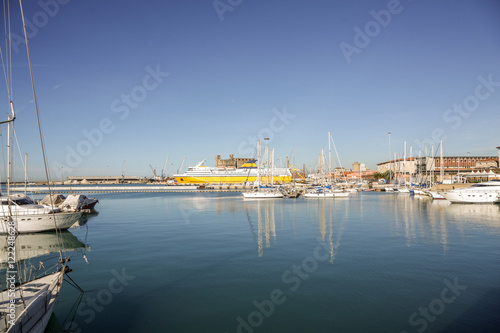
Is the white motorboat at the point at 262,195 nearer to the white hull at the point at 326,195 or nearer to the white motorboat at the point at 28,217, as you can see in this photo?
the white hull at the point at 326,195

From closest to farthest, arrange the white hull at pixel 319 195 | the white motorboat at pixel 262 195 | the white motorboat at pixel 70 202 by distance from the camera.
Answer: the white motorboat at pixel 70 202
the white motorboat at pixel 262 195
the white hull at pixel 319 195

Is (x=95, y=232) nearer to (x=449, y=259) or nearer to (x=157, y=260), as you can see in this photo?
(x=157, y=260)

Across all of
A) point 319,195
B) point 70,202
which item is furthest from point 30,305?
point 319,195

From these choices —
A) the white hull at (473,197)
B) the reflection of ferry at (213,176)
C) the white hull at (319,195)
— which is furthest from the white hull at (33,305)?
the reflection of ferry at (213,176)

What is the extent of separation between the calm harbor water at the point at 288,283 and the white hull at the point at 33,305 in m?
1.56

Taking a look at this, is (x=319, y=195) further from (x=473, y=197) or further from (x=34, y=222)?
(x=34, y=222)

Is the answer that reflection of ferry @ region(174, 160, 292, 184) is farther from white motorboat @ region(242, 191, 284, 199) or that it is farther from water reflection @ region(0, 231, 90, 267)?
water reflection @ region(0, 231, 90, 267)

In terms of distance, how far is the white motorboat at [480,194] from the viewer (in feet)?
137

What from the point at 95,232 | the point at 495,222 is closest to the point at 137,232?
the point at 95,232

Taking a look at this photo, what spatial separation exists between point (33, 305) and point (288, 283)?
29.7ft

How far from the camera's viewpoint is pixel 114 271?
14.1m

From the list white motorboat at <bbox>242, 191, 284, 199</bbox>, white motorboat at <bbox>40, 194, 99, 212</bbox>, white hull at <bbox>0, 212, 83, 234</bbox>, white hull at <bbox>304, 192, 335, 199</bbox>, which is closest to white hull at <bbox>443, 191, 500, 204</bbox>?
white hull at <bbox>304, 192, 335, 199</bbox>

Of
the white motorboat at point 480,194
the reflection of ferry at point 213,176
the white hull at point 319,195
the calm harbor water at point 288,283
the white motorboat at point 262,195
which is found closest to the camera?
the calm harbor water at point 288,283

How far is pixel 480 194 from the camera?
42344mm
